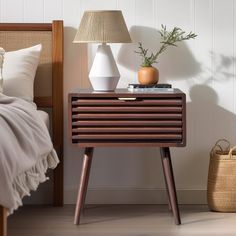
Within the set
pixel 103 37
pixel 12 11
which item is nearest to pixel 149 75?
pixel 103 37

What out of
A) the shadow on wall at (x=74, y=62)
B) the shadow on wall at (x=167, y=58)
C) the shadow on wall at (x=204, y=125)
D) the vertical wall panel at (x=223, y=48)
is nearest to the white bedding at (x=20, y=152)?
the shadow on wall at (x=74, y=62)

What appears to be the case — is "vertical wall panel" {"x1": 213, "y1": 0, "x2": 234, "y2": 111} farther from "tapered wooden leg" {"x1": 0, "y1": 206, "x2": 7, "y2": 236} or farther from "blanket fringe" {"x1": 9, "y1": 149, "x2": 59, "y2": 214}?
"tapered wooden leg" {"x1": 0, "y1": 206, "x2": 7, "y2": 236}

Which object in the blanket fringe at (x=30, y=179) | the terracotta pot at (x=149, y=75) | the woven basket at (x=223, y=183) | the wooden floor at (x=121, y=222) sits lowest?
the wooden floor at (x=121, y=222)

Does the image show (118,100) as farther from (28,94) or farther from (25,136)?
(25,136)

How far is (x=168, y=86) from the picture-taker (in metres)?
3.84

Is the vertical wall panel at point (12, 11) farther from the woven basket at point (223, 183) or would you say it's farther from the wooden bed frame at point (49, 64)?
the woven basket at point (223, 183)

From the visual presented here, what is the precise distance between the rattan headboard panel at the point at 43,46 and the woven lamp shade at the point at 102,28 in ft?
1.08

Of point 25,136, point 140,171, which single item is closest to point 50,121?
point 140,171

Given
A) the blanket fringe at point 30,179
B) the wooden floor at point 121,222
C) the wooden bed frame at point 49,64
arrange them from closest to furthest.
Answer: the blanket fringe at point 30,179 < the wooden floor at point 121,222 < the wooden bed frame at point 49,64

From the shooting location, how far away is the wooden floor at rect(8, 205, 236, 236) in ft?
11.5

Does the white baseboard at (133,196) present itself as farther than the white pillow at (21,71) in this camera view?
Yes

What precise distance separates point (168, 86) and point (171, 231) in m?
0.76

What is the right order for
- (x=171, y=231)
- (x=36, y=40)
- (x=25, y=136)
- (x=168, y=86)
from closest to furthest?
(x=25, y=136) → (x=171, y=231) → (x=168, y=86) → (x=36, y=40)

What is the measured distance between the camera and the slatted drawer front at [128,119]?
368 centimetres
